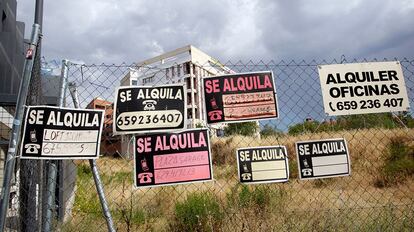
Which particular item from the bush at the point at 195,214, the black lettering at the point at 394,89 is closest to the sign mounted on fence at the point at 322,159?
the black lettering at the point at 394,89

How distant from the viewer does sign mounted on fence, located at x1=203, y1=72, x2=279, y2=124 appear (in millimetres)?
3123

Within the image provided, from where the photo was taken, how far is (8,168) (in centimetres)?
242

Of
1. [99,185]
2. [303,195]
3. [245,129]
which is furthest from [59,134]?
[245,129]

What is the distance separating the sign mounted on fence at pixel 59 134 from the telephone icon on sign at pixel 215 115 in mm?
969

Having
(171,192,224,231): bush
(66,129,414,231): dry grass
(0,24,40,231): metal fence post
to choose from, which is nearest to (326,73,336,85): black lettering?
(66,129,414,231): dry grass

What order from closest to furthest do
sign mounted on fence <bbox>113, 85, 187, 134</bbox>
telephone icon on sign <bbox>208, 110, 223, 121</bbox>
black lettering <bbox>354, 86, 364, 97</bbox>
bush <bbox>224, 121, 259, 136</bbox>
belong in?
1. sign mounted on fence <bbox>113, 85, 187, 134</bbox>
2. telephone icon on sign <bbox>208, 110, 223, 121</bbox>
3. black lettering <bbox>354, 86, 364, 97</bbox>
4. bush <bbox>224, 121, 259, 136</bbox>

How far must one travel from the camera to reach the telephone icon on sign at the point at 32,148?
2.62 metres

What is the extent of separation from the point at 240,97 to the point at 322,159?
101cm

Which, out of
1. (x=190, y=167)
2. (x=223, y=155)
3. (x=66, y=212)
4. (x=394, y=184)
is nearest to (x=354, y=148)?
(x=394, y=184)

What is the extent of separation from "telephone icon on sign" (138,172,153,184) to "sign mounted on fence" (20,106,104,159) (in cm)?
42

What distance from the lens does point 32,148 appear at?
8.63 feet

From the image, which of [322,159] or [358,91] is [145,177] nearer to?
[322,159]

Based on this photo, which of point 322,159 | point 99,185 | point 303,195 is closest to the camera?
point 99,185

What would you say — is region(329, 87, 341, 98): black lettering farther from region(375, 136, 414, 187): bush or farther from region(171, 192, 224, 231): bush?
region(375, 136, 414, 187): bush
